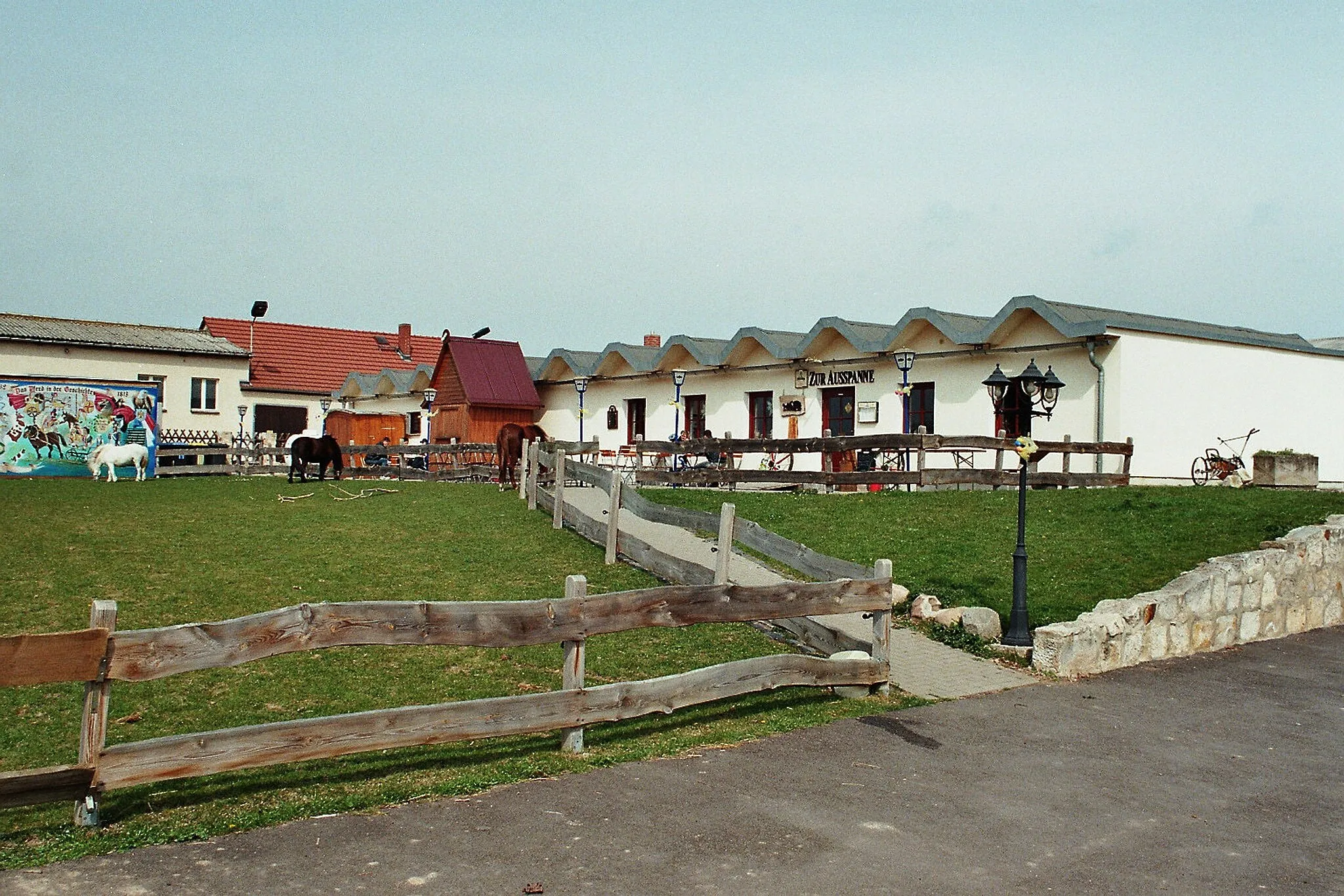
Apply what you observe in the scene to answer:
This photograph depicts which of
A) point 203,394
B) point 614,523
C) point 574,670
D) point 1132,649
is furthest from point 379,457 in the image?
Answer: point 574,670

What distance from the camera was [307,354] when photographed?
171 feet

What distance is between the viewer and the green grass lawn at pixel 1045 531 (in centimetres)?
1234

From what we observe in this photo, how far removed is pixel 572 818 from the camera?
5.76 meters

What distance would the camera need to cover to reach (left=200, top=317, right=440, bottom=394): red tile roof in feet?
162

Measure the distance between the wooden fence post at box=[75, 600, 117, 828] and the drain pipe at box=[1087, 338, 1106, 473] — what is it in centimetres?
2034

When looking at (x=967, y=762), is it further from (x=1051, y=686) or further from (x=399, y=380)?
(x=399, y=380)

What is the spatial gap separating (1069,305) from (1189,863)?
2093 centimetres

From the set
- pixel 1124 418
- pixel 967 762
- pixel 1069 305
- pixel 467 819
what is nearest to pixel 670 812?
pixel 467 819

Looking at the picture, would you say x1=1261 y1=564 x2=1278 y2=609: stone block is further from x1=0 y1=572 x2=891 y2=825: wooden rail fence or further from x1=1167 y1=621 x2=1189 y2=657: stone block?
x1=0 y1=572 x2=891 y2=825: wooden rail fence

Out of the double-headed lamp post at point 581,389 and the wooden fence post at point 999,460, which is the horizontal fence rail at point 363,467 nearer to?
the double-headed lamp post at point 581,389

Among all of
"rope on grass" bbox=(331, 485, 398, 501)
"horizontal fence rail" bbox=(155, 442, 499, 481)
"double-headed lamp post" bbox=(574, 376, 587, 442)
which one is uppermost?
"double-headed lamp post" bbox=(574, 376, 587, 442)

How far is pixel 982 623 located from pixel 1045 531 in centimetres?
509

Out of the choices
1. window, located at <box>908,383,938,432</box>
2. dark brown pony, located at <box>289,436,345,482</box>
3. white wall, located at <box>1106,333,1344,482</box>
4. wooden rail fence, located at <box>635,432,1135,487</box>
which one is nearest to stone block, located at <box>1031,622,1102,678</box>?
wooden rail fence, located at <box>635,432,1135,487</box>

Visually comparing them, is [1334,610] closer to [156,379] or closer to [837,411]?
[837,411]
